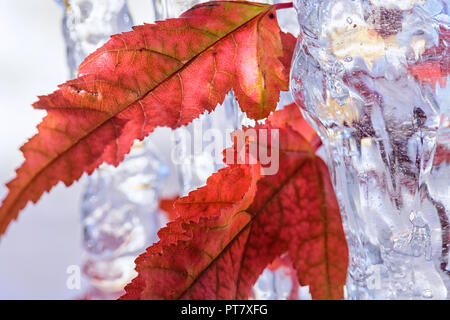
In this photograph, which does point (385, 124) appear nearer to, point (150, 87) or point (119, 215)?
point (150, 87)

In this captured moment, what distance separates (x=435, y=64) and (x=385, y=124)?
2 cm

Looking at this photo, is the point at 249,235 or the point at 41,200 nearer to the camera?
the point at 249,235

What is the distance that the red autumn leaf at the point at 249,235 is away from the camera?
0.13 meters

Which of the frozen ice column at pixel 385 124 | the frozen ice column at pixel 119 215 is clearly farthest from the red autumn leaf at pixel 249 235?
the frozen ice column at pixel 119 215

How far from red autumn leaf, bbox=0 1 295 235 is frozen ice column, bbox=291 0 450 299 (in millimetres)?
11

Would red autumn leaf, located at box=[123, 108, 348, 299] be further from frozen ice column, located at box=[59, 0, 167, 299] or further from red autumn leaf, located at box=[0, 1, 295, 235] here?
frozen ice column, located at box=[59, 0, 167, 299]

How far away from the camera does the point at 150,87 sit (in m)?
0.13

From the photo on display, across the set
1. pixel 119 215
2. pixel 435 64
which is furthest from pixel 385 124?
pixel 119 215

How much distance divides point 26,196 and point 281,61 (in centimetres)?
7

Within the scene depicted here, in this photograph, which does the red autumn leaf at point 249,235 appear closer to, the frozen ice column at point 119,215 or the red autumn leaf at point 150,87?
the red autumn leaf at point 150,87

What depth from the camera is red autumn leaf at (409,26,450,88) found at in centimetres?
13

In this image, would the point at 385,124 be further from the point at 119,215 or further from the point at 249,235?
the point at 119,215

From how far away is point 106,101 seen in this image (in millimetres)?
121

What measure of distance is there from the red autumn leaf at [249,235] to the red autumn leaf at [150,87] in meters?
0.02
